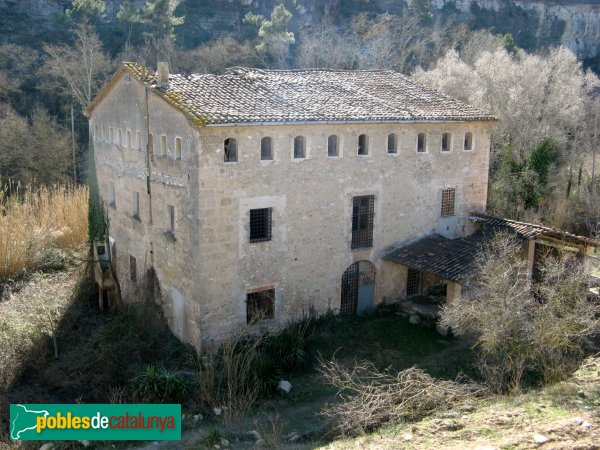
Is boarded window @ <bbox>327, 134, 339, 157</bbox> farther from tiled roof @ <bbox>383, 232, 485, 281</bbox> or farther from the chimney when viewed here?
the chimney

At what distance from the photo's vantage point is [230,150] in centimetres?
1753

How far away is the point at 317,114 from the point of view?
1847cm

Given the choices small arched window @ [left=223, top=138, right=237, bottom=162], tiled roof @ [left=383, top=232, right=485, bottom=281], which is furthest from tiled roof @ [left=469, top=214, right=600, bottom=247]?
small arched window @ [left=223, top=138, right=237, bottom=162]

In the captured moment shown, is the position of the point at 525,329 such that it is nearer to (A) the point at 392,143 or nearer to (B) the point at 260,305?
(B) the point at 260,305

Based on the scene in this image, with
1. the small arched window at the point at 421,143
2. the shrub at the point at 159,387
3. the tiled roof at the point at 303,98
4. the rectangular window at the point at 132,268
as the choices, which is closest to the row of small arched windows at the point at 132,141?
the tiled roof at the point at 303,98

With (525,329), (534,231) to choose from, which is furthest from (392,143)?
(525,329)

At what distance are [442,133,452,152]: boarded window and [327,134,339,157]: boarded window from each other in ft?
15.2

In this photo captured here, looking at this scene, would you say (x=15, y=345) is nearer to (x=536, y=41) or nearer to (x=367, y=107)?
(x=367, y=107)

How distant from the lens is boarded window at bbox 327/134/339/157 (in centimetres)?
1928

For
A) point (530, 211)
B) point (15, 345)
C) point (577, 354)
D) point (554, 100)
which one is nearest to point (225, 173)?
point (15, 345)

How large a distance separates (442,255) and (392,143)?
4085 mm

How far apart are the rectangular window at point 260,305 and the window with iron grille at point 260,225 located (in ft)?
5.46

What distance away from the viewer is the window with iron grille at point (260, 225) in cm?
1830

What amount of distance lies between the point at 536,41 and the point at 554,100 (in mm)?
29560
